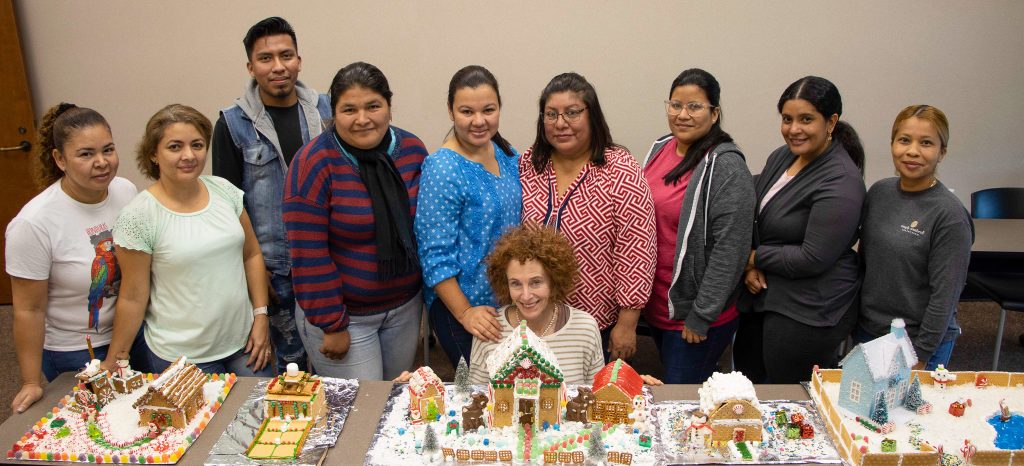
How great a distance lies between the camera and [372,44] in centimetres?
478

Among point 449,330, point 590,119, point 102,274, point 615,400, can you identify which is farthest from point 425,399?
point 102,274

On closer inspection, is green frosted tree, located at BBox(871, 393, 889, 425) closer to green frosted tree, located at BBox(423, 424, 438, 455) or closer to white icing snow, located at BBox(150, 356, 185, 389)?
green frosted tree, located at BBox(423, 424, 438, 455)

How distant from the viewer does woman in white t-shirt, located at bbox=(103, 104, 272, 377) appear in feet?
8.18

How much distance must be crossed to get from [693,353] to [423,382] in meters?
1.28

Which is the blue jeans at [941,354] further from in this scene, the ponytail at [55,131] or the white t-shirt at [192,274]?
the ponytail at [55,131]

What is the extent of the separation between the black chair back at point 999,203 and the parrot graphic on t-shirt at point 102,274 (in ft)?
16.7

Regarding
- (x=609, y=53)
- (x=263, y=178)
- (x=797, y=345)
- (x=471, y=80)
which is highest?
(x=609, y=53)

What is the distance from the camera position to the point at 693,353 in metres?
2.96

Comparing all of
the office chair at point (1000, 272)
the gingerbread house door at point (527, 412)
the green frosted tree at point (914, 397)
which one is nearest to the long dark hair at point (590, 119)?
the gingerbread house door at point (527, 412)

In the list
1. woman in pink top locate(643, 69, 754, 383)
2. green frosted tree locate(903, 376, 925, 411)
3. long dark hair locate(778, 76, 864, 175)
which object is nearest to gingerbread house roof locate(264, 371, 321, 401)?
woman in pink top locate(643, 69, 754, 383)

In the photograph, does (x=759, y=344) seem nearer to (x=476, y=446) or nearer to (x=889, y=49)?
(x=476, y=446)

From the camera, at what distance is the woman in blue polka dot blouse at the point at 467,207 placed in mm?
2518

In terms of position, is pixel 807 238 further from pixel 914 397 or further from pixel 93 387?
pixel 93 387

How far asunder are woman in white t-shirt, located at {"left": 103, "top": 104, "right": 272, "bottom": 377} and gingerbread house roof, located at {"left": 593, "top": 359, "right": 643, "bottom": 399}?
1.45m
